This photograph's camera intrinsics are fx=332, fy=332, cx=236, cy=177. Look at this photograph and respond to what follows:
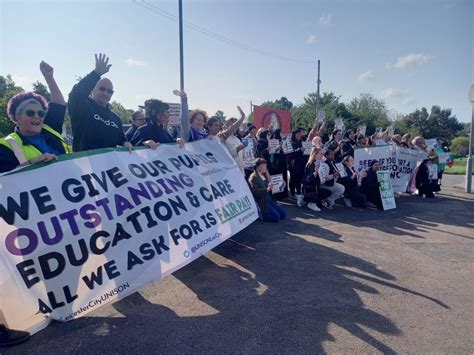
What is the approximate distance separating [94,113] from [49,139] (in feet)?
2.06

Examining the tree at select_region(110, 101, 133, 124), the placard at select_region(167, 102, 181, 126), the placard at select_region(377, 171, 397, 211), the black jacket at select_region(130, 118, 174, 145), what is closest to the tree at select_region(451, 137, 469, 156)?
the placard at select_region(377, 171, 397, 211)

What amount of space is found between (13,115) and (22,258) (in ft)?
4.42

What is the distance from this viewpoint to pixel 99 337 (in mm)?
2920

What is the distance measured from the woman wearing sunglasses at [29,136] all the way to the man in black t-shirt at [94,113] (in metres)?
0.29

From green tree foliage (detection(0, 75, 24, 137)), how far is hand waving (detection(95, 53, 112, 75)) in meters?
17.7

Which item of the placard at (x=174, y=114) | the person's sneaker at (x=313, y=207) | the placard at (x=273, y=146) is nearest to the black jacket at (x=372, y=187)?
the person's sneaker at (x=313, y=207)

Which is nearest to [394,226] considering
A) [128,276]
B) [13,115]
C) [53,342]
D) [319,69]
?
[128,276]

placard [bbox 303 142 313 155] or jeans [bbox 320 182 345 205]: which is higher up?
placard [bbox 303 142 313 155]

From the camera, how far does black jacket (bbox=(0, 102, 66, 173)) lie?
291 cm

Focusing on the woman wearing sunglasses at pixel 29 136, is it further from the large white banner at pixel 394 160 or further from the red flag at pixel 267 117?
the red flag at pixel 267 117

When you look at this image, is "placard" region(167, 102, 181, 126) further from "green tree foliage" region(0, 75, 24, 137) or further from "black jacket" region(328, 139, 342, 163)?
"green tree foliage" region(0, 75, 24, 137)

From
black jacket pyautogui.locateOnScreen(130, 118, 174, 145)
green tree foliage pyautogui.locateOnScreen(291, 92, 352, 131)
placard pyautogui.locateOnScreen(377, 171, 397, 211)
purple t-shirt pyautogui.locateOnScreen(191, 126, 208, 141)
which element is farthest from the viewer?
green tree foliage pyautogui.locateOnScreen(291, 92, 352, 131)

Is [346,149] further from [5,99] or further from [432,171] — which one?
[5,99]

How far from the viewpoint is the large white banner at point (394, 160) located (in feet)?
30.6
